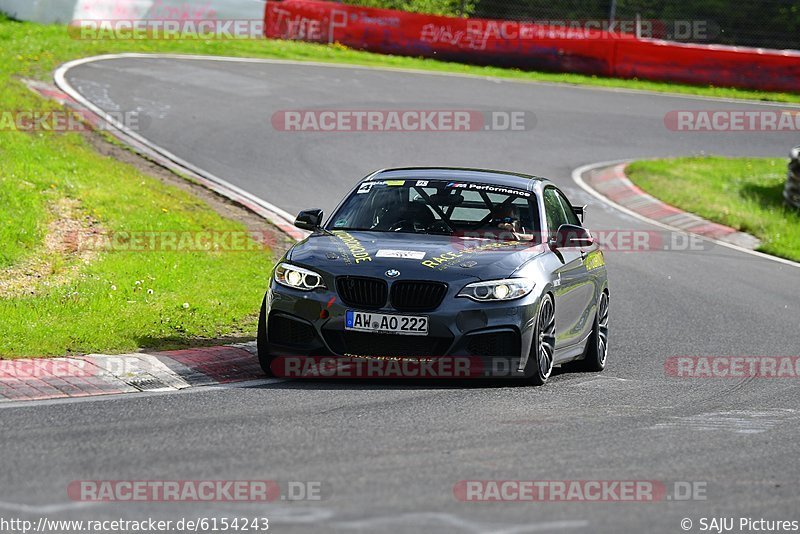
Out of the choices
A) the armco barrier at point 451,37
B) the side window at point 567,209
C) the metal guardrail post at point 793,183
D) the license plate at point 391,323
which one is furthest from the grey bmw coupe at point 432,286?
the armco barrier at point 451,37

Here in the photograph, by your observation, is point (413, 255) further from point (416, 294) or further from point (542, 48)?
point (542, 48)

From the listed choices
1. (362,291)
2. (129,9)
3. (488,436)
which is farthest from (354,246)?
(129,9)

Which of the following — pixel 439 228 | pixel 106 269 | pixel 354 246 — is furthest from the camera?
pixel 106 269

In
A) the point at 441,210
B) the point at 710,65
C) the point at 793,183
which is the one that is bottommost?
the point at 793,183

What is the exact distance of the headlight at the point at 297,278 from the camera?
8.91m

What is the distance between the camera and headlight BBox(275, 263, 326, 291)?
8906 mm

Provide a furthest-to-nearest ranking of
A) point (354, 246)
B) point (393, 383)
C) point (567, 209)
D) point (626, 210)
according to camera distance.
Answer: point (626, 210), point (567, 209), point (354, 246), point (393, 383)

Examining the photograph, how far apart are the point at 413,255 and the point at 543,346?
1.12 meters

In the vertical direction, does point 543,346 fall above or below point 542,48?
below

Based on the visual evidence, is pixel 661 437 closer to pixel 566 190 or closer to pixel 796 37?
pixel 566 190

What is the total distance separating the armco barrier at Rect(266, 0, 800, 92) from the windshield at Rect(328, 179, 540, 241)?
2132 cm

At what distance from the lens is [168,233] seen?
13.6 meters

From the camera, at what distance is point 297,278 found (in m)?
9.01

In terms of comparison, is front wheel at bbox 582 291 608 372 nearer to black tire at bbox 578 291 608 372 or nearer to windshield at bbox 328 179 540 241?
black tire at bbox 578 291 608 372
